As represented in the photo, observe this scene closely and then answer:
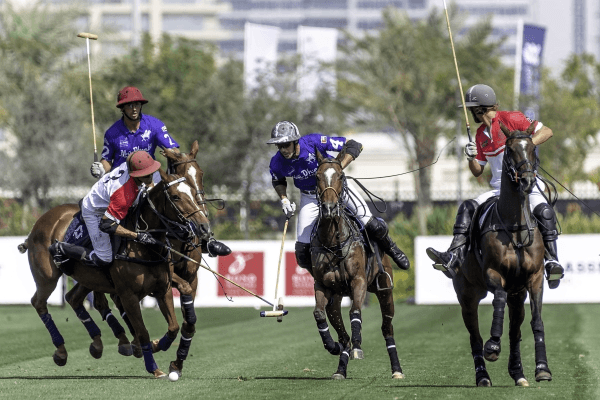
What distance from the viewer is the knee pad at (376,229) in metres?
11.5

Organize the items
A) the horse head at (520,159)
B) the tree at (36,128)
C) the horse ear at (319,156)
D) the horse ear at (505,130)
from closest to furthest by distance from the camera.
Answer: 1. the horse head at (520,159)
2. the horse ear at (505,130)
3. the horse ear at (319,156)
4. the tree at (36,128)

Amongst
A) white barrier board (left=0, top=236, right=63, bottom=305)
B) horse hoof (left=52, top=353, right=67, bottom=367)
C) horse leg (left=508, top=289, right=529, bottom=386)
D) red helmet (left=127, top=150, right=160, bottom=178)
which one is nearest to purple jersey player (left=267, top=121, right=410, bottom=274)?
red helmet (left=127, top=150, right=160, bottom=178)

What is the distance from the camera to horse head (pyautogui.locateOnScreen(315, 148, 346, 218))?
34.2ft

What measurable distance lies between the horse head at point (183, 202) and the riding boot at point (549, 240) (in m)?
3.15

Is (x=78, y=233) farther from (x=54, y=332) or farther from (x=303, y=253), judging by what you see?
(x=303, y=253)

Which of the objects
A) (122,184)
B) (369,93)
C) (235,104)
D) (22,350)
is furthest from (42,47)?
(122,184)

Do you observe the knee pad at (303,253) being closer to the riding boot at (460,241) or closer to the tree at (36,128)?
the riding boot at (460,241)

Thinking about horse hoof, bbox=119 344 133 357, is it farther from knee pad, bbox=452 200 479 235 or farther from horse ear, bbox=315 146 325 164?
knee pad, bbox=452 200 479 235

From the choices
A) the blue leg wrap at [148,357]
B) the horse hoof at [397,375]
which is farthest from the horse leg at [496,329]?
the blue leg wrap at [148,357]

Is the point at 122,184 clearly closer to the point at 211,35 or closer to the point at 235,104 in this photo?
the point at 235,104

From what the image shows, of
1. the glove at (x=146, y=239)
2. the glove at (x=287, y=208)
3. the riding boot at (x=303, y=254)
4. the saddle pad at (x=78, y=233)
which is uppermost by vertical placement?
the glove at (x=287, y=208)

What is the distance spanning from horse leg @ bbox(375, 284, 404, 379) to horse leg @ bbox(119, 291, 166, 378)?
2315mm

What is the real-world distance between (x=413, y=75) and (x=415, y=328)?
28.5 m

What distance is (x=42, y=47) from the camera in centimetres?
4128
